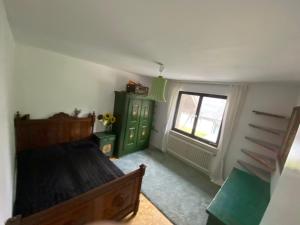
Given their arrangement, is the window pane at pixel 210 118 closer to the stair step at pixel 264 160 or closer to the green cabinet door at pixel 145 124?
the stair step at pixel 264 160

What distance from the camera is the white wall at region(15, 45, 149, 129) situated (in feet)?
8.12

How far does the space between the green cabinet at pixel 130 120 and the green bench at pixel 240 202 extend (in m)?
2.33

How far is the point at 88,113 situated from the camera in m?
3.38

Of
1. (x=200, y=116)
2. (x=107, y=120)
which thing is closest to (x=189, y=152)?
(x=200, y=116)

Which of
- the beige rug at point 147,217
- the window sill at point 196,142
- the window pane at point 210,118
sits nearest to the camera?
the beige rug at point 147,217

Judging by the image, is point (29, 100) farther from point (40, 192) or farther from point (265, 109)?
point (265, 109)

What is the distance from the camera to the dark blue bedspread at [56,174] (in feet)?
5.29

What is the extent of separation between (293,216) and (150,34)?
4.12ft

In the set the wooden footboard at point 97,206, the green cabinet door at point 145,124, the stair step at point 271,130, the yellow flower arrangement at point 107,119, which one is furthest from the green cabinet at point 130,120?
the stair step at point 271,130

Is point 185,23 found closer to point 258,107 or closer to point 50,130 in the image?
point 258,107

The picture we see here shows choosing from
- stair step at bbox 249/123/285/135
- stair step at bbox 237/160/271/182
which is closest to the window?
stair step at bbox 237/160/271/182

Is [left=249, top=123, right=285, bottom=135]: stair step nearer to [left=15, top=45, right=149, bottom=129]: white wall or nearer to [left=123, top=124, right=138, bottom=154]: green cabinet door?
[left=123, top=124, right=138, bottom=154]: green cabinet door

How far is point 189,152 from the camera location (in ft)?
A: 12.0

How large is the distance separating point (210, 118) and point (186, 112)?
26.4 inches
